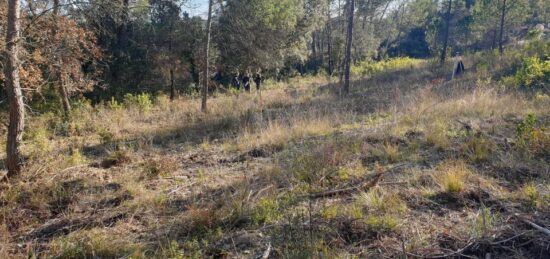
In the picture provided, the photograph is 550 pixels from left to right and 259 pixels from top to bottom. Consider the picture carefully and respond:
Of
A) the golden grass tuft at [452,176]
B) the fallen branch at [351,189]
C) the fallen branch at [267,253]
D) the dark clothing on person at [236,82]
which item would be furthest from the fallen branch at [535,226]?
the dark clothing on person at [236,82]

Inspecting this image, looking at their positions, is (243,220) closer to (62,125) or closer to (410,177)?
(410,177)

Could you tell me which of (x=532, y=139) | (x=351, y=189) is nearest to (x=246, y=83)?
(x=532, y=139)

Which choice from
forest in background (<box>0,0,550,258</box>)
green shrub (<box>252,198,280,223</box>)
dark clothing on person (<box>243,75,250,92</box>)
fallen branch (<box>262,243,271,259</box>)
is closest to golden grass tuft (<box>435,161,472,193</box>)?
forest in background (<box>0,0,550,258</box>)

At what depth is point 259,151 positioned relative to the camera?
5.69m

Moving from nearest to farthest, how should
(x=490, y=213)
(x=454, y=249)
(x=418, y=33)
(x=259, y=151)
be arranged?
1. (x=454, y=249)
2. (x=490, y=213)
3. (x=259, y=151)
4. (x=418, y=33)

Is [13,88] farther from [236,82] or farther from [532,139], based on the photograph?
[236,82]

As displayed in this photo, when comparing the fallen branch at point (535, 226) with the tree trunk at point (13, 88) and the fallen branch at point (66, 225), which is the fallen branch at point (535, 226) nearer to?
the fallen branch at point (66, 225)

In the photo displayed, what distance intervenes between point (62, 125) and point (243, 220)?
6.85 meters

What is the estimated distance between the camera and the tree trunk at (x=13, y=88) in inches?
163

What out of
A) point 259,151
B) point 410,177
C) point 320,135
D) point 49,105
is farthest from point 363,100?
point 49,105

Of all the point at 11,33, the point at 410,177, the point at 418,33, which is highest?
the point at 418,33

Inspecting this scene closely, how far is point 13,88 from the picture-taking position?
4.23 meters

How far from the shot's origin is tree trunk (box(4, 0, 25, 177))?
414 centimetres

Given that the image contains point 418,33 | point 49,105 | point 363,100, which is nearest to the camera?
point 363,100
